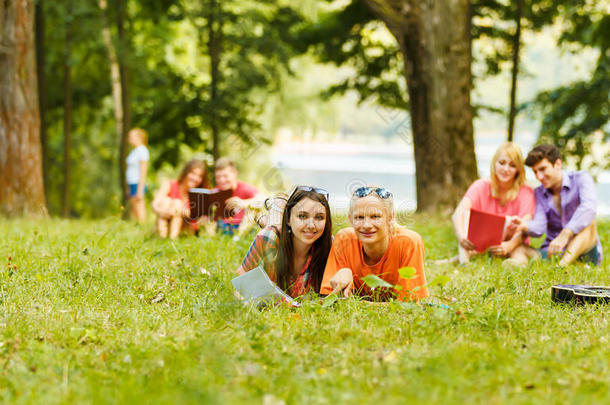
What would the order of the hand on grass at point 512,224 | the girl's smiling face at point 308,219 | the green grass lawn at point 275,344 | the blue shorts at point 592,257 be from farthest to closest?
the hand on grass at point 512,224 → the blue shorts at point 592,257 → the girl's smiling face at point 308,219 → the green grass lawn at point 275,344

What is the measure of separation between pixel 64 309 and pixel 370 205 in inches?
80.8

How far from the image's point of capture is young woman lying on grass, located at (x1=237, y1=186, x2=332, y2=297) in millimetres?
4523

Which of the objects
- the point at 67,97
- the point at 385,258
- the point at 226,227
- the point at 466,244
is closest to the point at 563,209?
the point at 466,244

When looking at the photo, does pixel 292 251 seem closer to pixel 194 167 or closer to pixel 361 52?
pixel 194 167

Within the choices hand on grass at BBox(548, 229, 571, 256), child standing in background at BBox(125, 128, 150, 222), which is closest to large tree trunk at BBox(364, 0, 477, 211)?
hand on grass at BBox(548, 229, 571, 256)

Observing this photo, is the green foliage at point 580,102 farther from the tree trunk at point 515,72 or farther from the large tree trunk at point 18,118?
the large tree trunk at point 18,118

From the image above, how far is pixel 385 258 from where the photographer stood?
4.55m

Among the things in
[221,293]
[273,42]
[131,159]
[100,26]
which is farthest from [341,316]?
[100,26]

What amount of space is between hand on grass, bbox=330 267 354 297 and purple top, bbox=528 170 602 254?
2.77 m

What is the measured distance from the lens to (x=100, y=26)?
54.1 ft

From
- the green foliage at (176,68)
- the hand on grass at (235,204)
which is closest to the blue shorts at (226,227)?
the hand on grass at (235,204)

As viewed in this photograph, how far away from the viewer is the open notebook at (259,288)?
4273mm

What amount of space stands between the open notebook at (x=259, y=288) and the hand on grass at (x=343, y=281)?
29 cm

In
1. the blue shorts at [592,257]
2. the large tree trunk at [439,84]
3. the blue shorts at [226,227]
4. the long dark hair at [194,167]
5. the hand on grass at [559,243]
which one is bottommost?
the blue shorts at [592,257]
